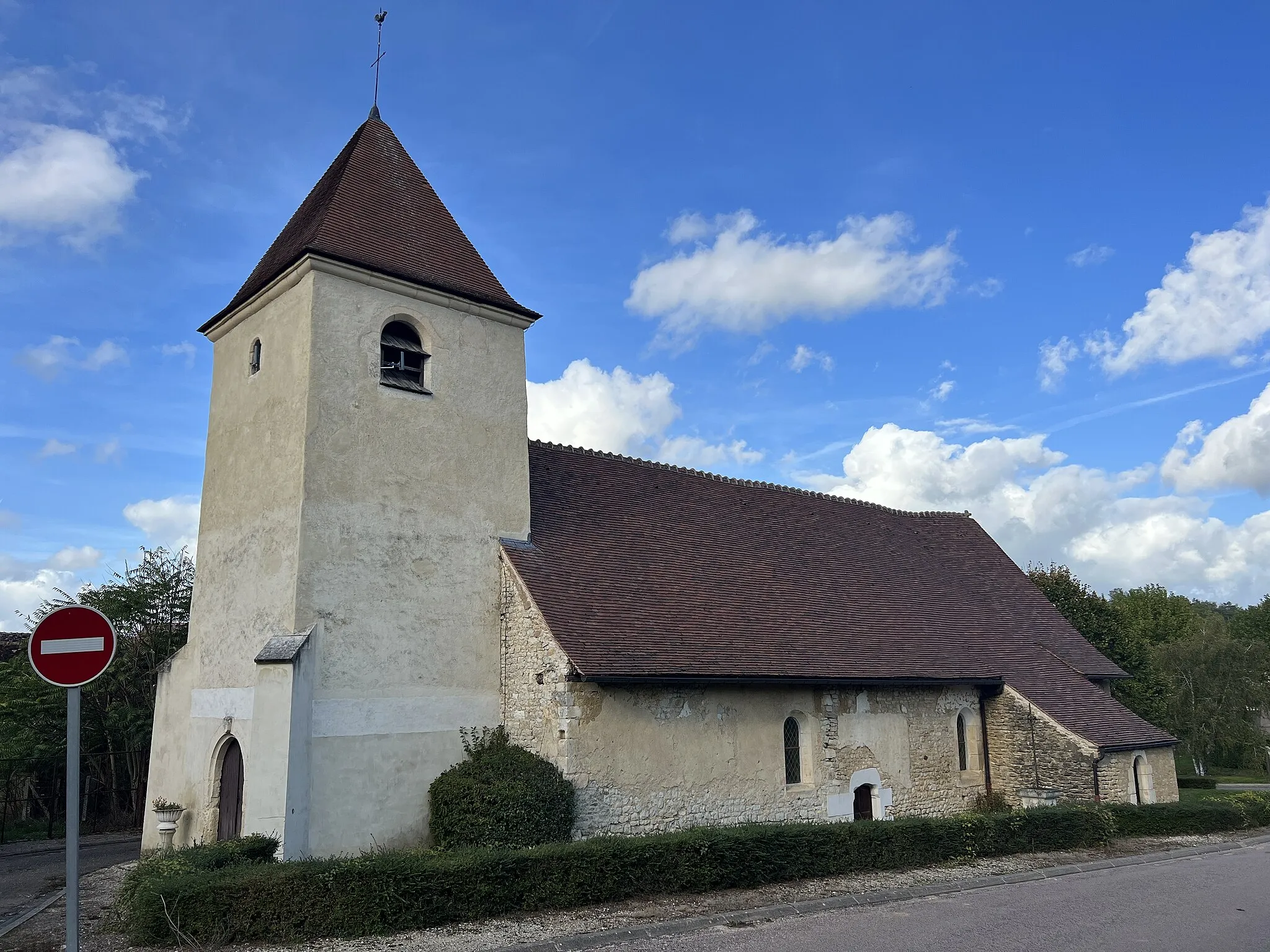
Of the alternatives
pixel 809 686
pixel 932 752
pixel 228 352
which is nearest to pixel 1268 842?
pixel 932 752

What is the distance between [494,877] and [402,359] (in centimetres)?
892

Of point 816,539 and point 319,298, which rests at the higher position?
point 319,298

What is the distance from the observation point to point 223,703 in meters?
15.0

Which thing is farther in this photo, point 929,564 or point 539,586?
point 929,564

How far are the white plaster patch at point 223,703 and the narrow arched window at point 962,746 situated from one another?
14.4 m

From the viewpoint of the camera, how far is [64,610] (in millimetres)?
6562

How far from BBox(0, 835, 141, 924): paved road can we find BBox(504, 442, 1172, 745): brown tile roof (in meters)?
8.64

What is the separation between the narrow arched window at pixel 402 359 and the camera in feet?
50.9

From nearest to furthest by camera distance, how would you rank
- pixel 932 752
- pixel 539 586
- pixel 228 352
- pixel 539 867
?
pixel 539 867
pixel 539 586
pixel 228 352
pixel 932 752

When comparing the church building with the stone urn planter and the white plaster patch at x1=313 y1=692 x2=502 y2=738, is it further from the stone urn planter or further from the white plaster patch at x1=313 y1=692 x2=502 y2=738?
the stone urn planter

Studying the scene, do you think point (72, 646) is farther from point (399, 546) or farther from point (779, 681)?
point (779, 681)

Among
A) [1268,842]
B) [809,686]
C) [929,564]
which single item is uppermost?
[929,564]

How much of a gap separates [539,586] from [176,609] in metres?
12.8

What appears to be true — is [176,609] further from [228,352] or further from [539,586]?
[539,586]
